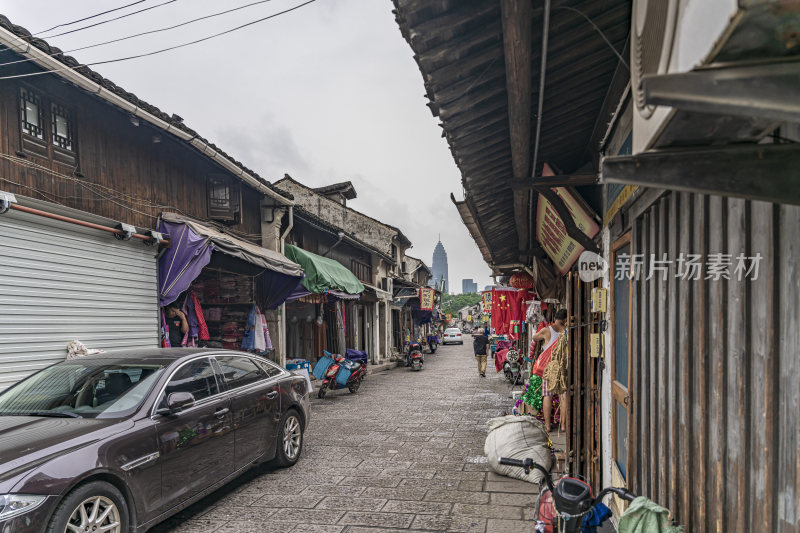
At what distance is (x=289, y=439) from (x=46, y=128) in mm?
5317

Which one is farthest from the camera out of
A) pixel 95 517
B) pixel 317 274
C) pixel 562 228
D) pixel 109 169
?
pixel 317 274

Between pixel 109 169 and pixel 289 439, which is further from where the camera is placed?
pixel 109 169

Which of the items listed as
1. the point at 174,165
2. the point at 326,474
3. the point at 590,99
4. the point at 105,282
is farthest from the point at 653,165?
the point at 174,165

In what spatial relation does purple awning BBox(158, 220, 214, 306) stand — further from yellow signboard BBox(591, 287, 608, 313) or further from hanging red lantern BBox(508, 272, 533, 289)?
hanging red lantern BBox(508, 272, 533, 289)

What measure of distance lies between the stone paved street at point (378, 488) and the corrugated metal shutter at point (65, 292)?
127 inches

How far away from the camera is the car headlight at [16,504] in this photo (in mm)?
3037

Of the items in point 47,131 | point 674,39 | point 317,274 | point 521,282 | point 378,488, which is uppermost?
point 47,131

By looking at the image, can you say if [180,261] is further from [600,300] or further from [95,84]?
[600,300]

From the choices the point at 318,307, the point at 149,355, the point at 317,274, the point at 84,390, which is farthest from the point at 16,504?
the point at 318,307

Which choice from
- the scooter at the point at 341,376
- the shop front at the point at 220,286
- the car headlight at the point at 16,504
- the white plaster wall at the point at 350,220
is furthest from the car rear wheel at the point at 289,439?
the white plaster wall at the point at 350,220

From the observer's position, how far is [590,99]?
4.04 meters

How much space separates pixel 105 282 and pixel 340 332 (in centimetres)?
1006

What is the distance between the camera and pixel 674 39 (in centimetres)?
113

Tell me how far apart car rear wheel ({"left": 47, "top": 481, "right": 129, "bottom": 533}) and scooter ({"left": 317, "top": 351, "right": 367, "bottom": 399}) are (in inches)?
344
